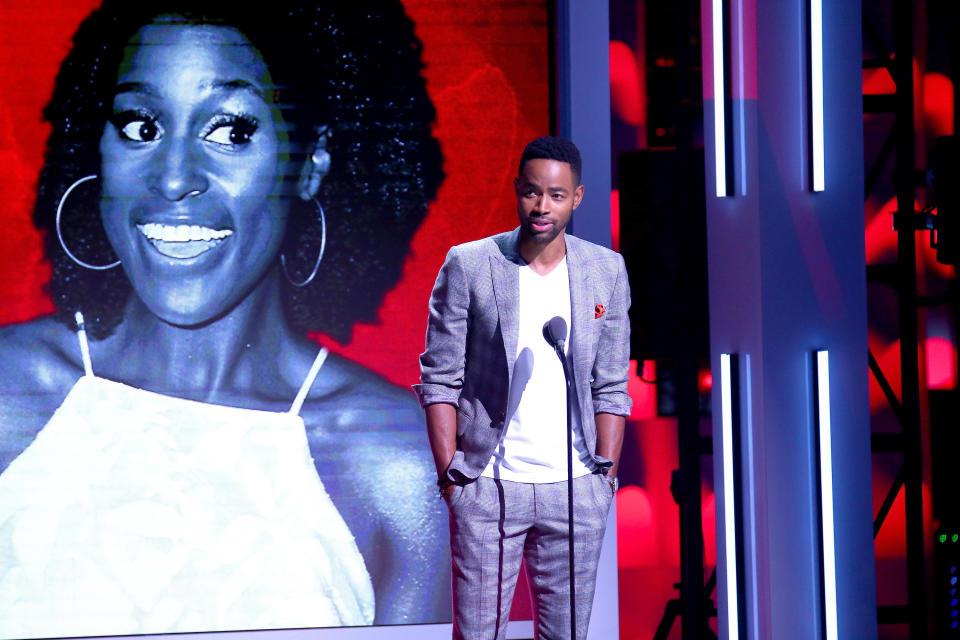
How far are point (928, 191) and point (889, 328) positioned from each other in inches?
→ 29.4

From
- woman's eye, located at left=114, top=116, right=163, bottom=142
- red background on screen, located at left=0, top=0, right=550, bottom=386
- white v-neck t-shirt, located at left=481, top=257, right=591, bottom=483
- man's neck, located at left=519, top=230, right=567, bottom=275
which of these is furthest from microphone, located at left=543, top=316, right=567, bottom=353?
woman's eye, located at left=114, top=116, right=163, bottom=142

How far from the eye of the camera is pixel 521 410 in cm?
244

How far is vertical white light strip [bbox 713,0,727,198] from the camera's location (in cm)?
316

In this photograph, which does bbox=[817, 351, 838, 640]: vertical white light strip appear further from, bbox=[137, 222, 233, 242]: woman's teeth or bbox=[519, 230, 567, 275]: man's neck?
bbox=[137, 222, 233, 242]: woman's teeth

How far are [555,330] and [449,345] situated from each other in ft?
1.20

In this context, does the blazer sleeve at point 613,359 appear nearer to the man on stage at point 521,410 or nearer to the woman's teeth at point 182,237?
the man on stage at point 521,410

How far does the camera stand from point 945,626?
3674 millimetres

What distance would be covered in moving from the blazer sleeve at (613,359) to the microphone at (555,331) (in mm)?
378

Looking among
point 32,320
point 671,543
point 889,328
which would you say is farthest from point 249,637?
point 889,328

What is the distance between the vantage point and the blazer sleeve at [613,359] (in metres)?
2.66

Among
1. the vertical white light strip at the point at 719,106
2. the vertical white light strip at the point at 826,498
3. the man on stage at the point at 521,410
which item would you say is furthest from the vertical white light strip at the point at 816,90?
the man on stage at the point at 521,410

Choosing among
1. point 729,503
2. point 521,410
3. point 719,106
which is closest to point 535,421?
point 521,410

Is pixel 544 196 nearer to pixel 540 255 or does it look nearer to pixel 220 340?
pixel 540 255

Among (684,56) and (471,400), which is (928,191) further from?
(471,400)
